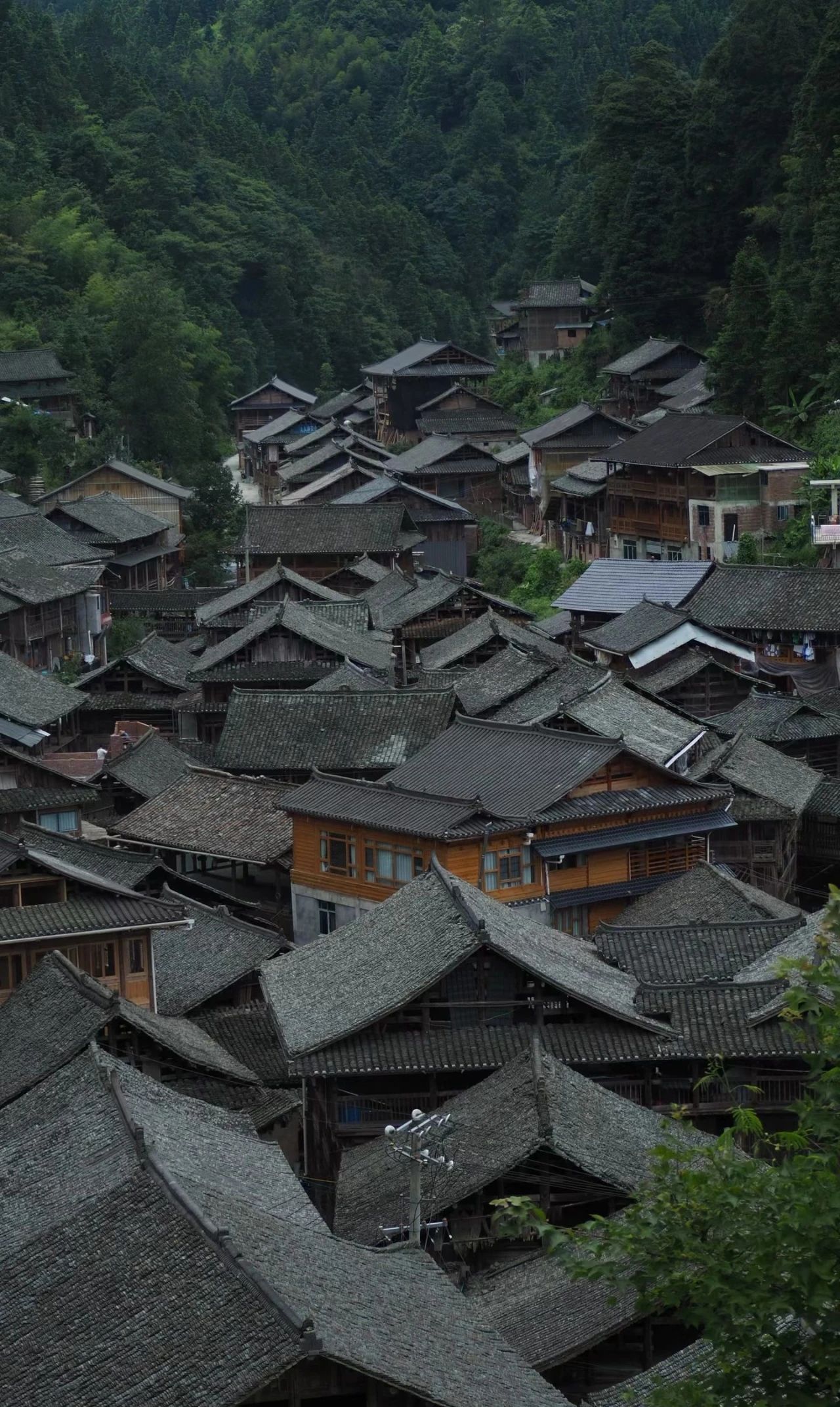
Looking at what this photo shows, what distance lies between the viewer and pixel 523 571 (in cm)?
6406

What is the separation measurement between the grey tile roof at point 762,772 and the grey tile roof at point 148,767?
10101 millimetres

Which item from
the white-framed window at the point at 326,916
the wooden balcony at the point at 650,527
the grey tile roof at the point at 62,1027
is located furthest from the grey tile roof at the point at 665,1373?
the wooden balcony at the point at 650,527

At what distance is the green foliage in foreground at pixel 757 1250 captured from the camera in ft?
37.2

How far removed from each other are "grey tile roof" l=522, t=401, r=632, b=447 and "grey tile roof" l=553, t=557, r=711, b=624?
17176 millimetres

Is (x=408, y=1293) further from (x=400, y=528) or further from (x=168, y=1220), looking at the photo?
(x=400, y=528)

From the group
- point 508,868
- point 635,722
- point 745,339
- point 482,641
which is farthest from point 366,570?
point 508,868

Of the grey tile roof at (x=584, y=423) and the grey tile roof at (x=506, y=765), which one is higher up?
the grey tile roof at (x=506, y=765)

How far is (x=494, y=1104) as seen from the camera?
66.8ft

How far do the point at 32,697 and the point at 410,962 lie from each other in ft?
69.8

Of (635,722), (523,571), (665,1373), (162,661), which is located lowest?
(523,571)

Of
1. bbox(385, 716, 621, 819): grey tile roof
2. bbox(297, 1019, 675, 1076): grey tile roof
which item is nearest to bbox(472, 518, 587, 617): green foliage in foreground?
bbox(385, 716, 621, 819): grey tile roof

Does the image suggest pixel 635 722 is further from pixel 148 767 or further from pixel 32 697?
pixel 32 697

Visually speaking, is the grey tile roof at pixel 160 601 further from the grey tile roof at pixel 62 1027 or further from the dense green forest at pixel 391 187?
the grey tile roof at pixel 62 1027

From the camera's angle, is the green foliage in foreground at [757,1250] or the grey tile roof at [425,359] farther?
the grey tile roof at [425,359]
